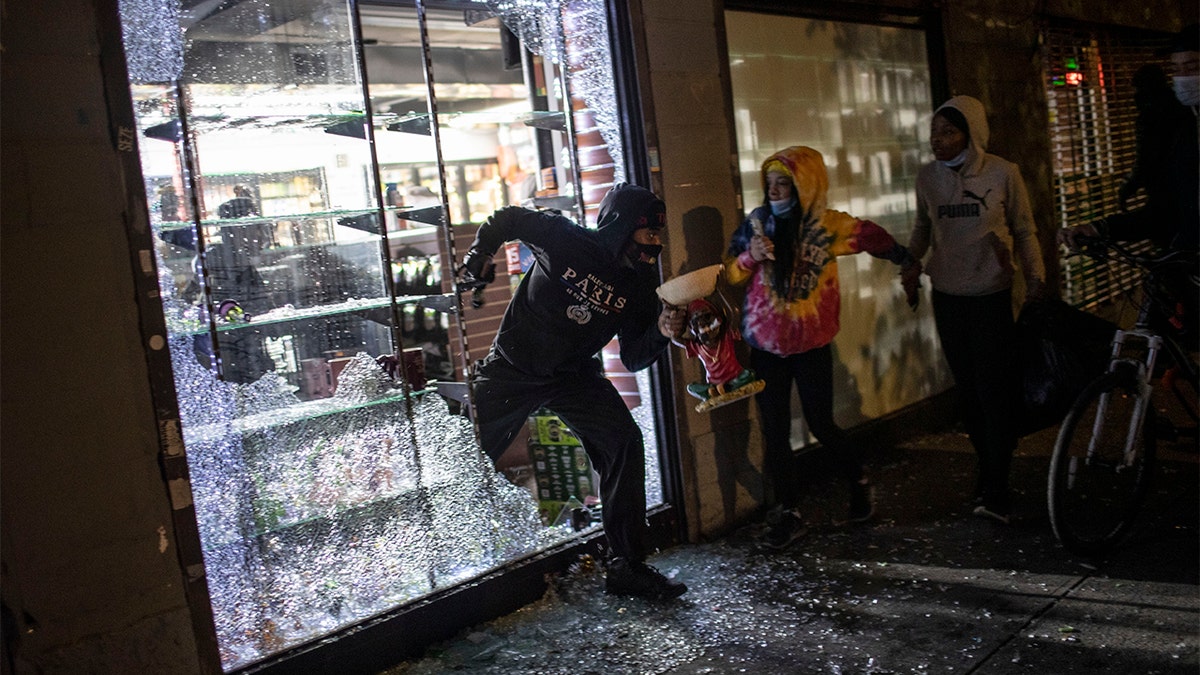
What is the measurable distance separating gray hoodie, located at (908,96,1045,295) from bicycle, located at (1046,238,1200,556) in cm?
36

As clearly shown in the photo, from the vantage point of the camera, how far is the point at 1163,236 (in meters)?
5.17

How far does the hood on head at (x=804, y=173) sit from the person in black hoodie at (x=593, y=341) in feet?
2.66

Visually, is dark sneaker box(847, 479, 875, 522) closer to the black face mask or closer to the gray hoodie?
the gray hoodie

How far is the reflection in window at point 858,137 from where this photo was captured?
5.92 metres

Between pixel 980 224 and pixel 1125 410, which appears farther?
pixel 980 224

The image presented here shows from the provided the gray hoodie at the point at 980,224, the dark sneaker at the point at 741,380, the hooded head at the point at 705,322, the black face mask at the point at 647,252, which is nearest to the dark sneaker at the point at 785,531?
the dark sneaker at the point at 741,380

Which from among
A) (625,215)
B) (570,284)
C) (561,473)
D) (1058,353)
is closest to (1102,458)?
(1058,353)

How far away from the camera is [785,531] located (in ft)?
16.5

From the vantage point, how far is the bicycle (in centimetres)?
448

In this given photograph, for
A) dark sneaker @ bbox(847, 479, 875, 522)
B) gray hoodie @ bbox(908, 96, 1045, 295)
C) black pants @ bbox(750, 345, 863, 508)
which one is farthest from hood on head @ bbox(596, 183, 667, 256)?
dark sneaker @ bbox(847, 479, 875, 522)

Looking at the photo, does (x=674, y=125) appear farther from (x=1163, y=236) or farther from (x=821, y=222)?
(x=1163, y=236)

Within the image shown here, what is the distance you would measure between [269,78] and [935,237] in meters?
3.34

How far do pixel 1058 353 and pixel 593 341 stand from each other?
2266mm

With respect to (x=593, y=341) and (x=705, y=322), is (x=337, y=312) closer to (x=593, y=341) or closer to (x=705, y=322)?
(x=593, y=341)
